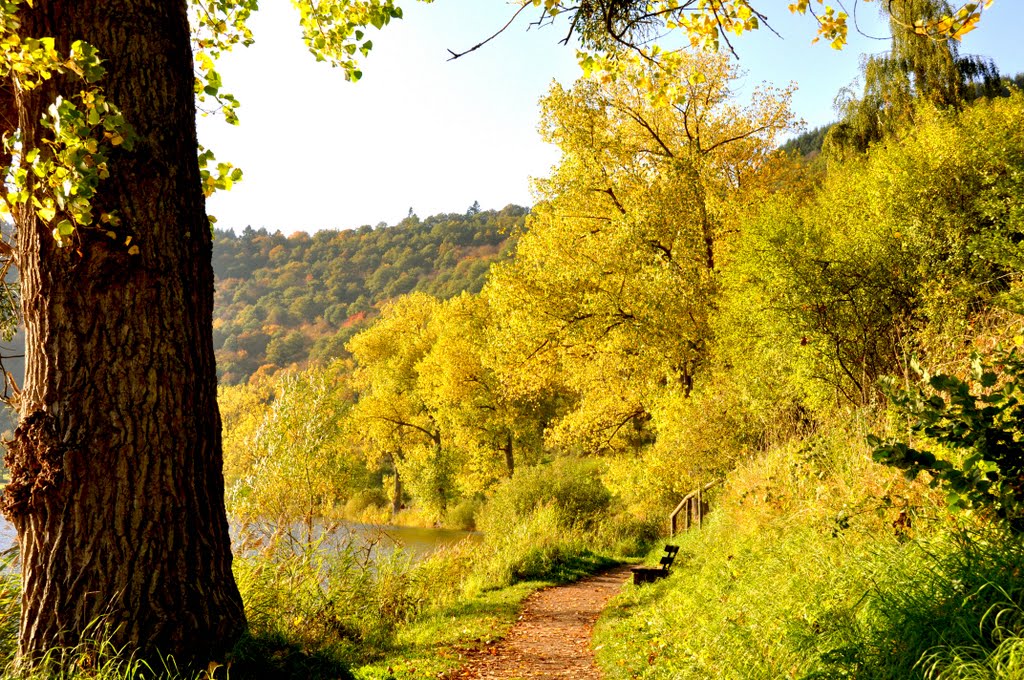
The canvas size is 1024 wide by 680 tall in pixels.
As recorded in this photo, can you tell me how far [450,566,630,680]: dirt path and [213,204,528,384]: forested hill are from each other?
181 feet

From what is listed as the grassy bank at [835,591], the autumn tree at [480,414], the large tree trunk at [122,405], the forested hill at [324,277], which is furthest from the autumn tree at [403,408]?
the large tree trunk at [122,405]

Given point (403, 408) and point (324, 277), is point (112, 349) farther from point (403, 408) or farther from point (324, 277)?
point (324, 277)

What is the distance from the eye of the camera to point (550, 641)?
8992mm

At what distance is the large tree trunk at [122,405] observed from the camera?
11.3 ft

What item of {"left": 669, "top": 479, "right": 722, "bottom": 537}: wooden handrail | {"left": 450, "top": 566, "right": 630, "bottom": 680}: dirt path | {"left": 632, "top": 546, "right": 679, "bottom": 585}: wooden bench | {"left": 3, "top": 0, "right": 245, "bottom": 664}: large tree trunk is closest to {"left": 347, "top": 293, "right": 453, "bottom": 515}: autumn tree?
{"left": 669, "top": 479, "right": 722, "bottom": 537}: wooden handrail

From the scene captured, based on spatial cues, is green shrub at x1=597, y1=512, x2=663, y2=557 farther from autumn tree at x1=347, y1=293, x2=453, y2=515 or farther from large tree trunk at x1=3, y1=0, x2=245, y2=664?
large tree trunk at x1=3, y1=0, x2=245, y2=664

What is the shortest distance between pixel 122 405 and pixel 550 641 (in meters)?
7.10

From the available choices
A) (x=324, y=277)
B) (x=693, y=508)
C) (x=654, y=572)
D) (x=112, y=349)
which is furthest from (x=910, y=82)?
(x=324, y=277)

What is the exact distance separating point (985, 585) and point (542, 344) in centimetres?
1448

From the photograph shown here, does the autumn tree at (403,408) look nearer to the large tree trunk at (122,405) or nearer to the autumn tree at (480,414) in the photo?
the autumn tree at (480,414)

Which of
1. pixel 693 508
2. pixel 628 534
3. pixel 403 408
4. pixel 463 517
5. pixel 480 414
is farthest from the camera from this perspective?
pixel 403 408

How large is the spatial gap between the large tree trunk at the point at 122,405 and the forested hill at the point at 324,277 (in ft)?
205

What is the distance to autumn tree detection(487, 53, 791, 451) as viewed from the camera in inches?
643

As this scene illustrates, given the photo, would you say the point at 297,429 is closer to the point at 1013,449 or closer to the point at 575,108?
the point at 575,108
